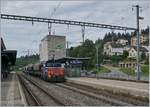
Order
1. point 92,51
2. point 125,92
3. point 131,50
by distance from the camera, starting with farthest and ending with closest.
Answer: point 131,50
point 92,51
point 125,92

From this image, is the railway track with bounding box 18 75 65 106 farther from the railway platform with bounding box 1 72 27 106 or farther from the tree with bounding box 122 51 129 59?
the tree with bounding box 122 51 129 59

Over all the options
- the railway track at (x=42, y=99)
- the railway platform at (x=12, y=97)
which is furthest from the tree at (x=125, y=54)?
the railway track at (x=42, y=99)

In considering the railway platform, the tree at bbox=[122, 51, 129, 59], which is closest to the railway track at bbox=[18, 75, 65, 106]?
the railway platform

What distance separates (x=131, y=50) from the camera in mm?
153375

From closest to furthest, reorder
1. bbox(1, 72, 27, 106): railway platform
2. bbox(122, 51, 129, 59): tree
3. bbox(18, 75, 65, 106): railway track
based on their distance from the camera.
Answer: bbox(18, 75, 65, 106): railway track → bbox(1, 72, 27, 106): railway platform → bbox(122, 51, 129, 59): tree

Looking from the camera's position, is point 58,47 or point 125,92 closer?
point 125,92

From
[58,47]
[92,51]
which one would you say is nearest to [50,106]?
[58,47]

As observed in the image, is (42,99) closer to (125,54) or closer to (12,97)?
(12,97)

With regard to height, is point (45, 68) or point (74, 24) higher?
point (74, 24)

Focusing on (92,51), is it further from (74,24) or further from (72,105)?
(72,105)

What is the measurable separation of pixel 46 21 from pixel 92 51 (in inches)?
3685

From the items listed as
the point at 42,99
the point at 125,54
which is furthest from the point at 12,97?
the point at 125,54

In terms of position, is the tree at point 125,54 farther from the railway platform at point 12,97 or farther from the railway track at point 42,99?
the railway track at point 42,99

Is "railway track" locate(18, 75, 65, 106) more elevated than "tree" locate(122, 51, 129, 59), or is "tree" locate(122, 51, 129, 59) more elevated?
"tree" locate(122, 51, 129, 59)
